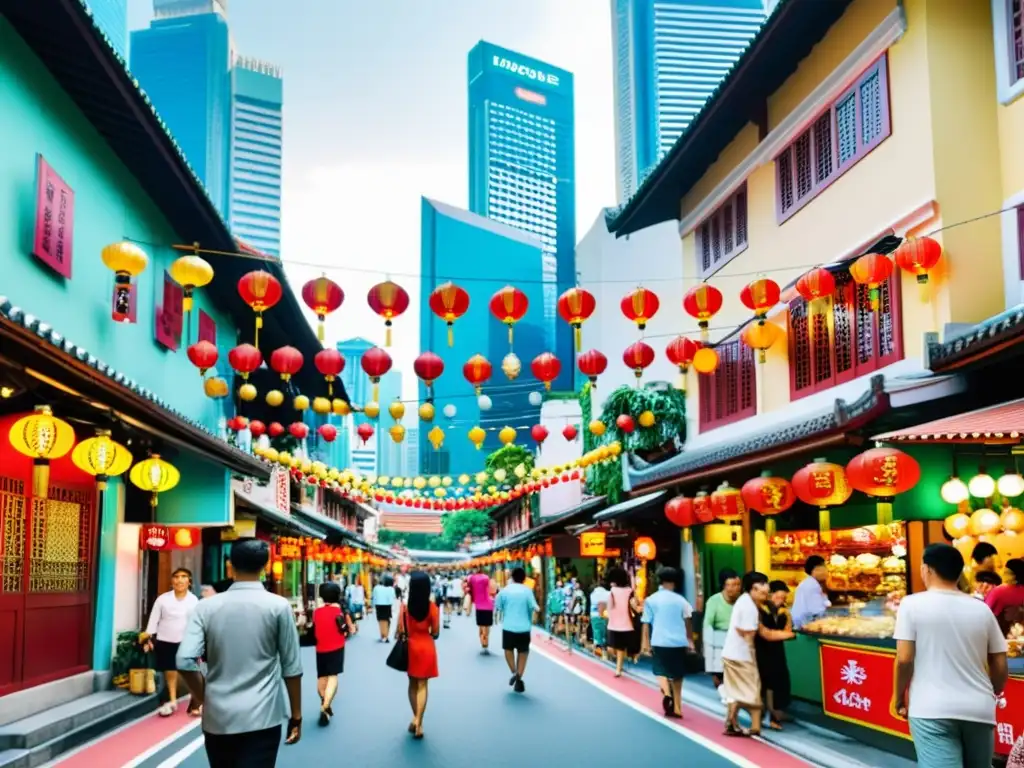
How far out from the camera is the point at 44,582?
12.7 m

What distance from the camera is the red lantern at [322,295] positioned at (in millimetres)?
13398

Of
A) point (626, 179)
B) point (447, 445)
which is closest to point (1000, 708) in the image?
point (447, 445)

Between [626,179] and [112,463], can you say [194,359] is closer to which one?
[112,463]

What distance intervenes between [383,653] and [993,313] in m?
16.6

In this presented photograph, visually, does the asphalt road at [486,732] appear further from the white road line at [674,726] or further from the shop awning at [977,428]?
the shop awning at [977,428]

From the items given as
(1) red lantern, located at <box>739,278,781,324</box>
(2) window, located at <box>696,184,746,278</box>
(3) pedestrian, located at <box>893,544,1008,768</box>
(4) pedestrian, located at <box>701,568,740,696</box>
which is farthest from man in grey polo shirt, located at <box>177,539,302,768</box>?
(2) window, located at <box>696,184,746,278</box>

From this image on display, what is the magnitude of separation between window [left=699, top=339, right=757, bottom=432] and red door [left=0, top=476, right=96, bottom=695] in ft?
36.0

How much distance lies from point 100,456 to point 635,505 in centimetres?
1222

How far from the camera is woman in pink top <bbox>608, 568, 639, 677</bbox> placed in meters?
16.5

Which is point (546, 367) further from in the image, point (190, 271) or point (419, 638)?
point (190, 271)

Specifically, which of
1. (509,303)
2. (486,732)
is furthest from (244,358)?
(486,732)

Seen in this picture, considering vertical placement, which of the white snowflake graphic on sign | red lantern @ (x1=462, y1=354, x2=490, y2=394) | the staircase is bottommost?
the staircase

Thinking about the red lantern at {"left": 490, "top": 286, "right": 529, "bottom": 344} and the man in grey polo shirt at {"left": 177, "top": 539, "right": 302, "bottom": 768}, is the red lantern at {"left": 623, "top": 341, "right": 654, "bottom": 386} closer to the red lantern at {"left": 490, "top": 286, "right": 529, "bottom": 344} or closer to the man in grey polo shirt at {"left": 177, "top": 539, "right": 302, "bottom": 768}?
the red lantern at {"left": 490, "top": 286, "right": 529, "bottom": 344}

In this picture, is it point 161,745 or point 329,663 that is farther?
point 329,663
